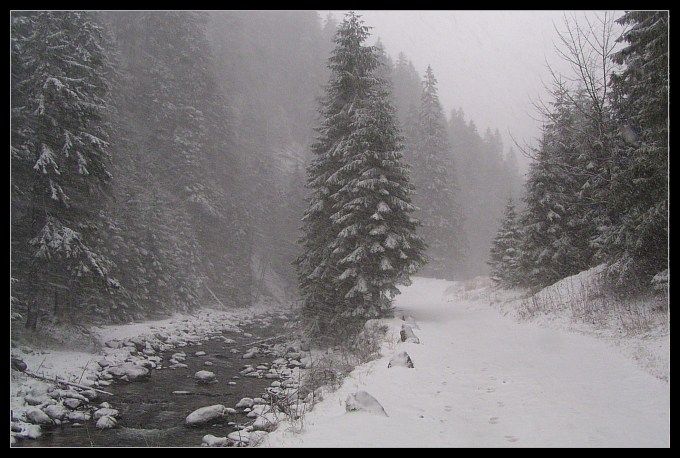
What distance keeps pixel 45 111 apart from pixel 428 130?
37.3 meters

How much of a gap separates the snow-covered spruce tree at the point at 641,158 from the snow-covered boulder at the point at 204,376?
12.4 m

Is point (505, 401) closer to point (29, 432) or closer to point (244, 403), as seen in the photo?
point (244, 403)

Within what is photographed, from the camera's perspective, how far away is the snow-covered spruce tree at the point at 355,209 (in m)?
15.5

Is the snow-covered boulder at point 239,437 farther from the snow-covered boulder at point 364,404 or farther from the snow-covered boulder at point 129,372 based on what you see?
the snow-covered boulder at point 129,372

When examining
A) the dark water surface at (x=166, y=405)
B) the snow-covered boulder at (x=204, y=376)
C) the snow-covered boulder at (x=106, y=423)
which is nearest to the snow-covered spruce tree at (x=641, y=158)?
the dark water surface at (x=166, y=405)

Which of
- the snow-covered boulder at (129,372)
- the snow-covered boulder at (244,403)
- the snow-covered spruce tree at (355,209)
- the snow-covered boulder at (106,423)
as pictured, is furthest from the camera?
the snow-covered spruce tree at (355,209)

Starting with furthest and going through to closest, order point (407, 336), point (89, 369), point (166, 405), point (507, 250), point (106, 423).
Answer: point (507, 250)
point (89, 369)
point (407, 336)
point (166, 405)
point (106, 423)

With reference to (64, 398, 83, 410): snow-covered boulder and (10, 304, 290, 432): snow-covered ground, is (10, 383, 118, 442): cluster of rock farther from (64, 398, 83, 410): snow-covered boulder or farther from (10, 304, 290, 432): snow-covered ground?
(10, 304, 290, 432): snow-covered ground

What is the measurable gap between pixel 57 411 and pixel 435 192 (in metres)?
37.5

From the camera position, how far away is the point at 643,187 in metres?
9.70

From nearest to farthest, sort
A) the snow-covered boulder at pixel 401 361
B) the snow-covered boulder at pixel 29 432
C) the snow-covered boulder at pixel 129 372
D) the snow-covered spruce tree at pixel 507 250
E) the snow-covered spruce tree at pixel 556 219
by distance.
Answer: the snow-covered boulder at pixel 29 432
the snow-covered boulder at pixel 401 361
the snow-covered boulder at pixel 129 372
the snow-covered spruce tree at pixel 556 219
the snow-covered spruce tree at pixel 507 250

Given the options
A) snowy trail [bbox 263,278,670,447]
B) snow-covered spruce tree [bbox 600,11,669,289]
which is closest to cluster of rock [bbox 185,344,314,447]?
snowy trail [bbox 263,278,670,447]

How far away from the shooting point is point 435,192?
42250mm

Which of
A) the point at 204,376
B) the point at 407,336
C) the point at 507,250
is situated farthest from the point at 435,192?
the point at 204,376
